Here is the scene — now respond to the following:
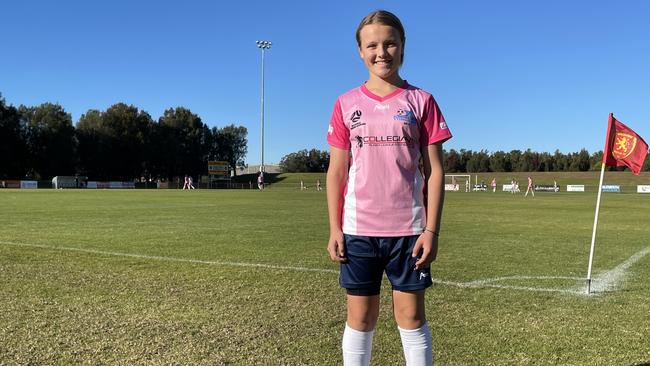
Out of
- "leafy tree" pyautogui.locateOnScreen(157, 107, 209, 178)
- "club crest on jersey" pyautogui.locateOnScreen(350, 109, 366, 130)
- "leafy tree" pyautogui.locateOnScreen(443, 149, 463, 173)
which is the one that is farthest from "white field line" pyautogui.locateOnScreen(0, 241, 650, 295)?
"leafy tree" pyautogui.locateOnScreen(443, 149, 463, 173)

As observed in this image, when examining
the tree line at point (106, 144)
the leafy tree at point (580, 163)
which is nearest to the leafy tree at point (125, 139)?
the tree line at point (106, 144)

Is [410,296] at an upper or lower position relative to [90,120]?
lower

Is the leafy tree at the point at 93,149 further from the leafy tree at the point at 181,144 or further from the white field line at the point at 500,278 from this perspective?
the white field line at the point at 500,278

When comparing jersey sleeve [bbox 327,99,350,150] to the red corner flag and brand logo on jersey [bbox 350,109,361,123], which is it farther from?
the red corner flag

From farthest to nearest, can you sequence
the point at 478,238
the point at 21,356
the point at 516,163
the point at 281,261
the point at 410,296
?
the point at 516,163 → the point at 478,238 → the point at 281,261 → the point at 21,356 → the point at 410,296

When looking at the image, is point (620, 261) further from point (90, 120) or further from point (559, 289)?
point (90, 120)

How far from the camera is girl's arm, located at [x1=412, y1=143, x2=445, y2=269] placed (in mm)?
2707

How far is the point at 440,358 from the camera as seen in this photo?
3947mm

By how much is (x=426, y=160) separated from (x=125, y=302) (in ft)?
13.0

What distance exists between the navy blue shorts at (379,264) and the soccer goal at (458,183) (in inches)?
2714

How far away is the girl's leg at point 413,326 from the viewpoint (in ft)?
9.39

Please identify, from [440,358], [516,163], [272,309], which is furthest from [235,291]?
[516,163]

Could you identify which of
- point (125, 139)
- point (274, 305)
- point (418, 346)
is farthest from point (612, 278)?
point (125, 139)

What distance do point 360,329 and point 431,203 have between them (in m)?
0.84
